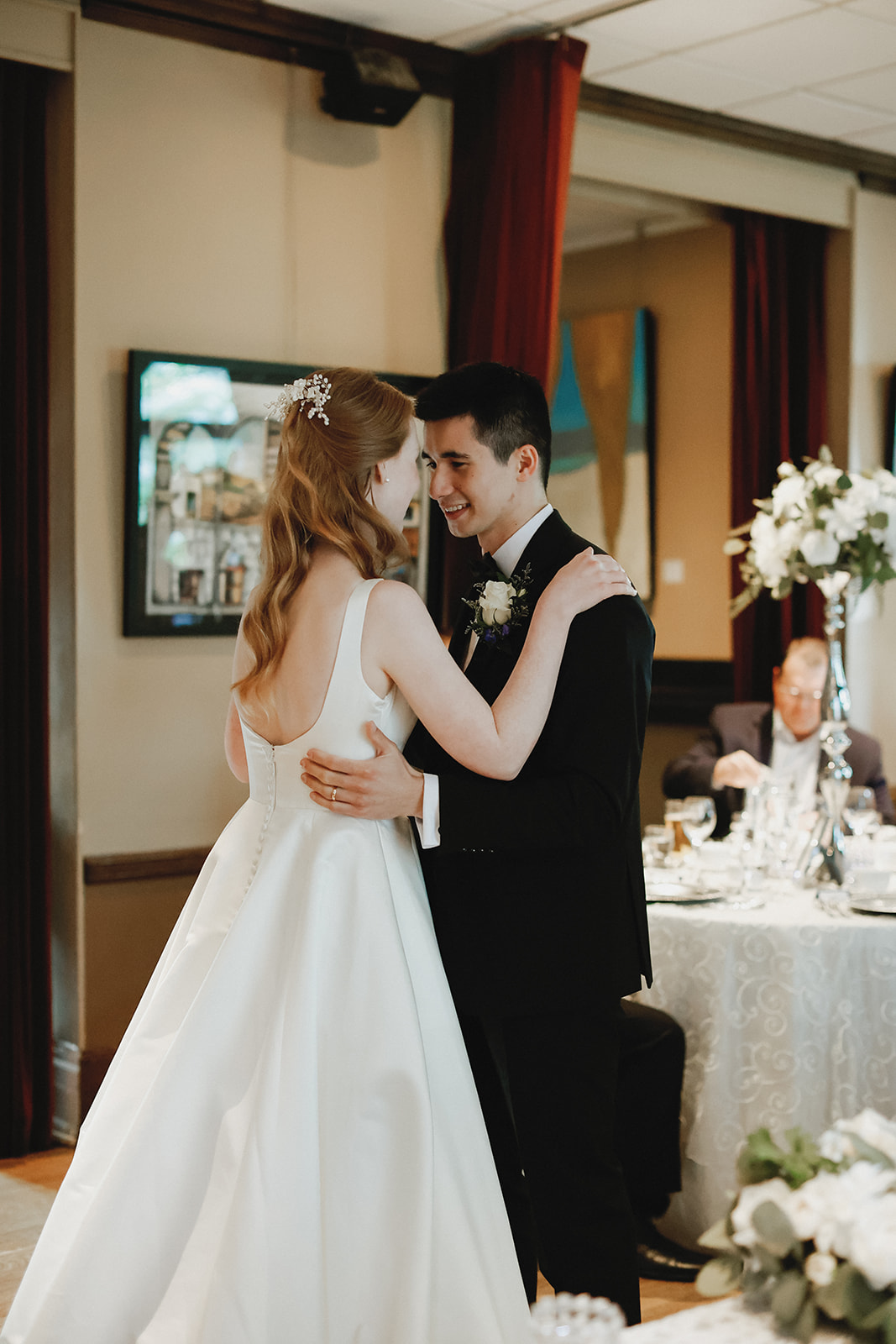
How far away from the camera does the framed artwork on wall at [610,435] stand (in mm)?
7160

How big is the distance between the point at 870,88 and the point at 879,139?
0.75m

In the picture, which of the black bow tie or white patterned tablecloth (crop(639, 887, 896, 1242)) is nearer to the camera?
the black bow tie

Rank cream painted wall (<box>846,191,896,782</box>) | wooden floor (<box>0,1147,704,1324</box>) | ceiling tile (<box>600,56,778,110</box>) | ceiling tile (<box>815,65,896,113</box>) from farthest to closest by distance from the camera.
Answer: cream painted wall (<box>846,191,896,782</box>), ceiling tile (<box>815,65,896,113</box>), ceiling tile (<box>600,56,778,110</box>), wooden floor (<box>0,1147,704,1324</box>)

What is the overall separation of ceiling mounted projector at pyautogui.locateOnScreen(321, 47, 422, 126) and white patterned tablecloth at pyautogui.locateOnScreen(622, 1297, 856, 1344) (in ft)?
12.4

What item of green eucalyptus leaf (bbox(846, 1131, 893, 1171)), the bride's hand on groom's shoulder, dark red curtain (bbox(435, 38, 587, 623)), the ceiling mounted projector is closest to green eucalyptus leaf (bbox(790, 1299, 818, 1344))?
green eucalyptus leaf (bbox(846, 1131, 893, 1171))

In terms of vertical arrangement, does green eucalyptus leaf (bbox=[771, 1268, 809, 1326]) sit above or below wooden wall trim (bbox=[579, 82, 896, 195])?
below

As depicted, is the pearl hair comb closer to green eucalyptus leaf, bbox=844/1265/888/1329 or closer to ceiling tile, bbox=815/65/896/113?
green eucalyptus leaf, bbox=844/1265/888/1329

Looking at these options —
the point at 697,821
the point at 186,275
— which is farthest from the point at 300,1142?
the point at 186,275

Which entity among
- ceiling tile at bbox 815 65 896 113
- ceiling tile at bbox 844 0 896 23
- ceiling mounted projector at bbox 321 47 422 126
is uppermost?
ceiling tile at bbox 815 65 896 113

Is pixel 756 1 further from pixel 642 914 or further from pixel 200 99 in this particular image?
pixel 642 914

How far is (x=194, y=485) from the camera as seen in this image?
4.34 m

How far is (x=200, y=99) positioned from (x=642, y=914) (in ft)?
10.1

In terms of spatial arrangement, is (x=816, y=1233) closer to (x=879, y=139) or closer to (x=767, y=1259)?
(x=767, y=1259)

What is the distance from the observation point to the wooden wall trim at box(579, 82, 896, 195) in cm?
529
